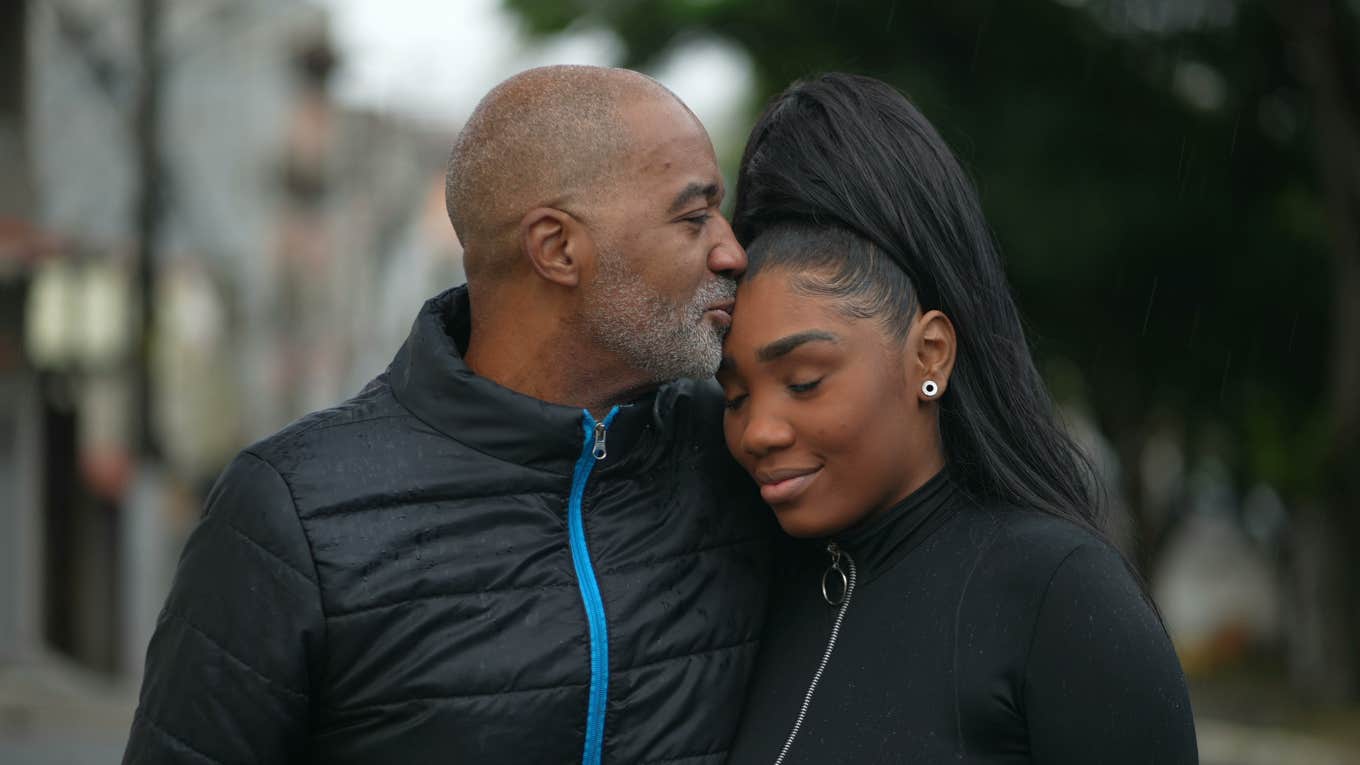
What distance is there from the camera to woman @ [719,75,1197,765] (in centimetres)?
261

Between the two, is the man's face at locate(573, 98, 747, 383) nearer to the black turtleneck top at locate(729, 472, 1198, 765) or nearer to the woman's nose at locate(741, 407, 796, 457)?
the woman's nose at locate(741, 407, 796, 457)

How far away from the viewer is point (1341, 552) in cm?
1619

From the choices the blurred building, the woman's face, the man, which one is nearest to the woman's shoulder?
the woman's face

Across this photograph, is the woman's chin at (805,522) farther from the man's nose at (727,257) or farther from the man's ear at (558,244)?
the man's ear at (558,244)

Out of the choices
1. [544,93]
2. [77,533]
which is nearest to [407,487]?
[544,93]

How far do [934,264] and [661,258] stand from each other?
455 millimetres

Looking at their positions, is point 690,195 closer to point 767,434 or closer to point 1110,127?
point 767,434

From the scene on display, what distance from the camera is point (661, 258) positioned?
2.93 metres

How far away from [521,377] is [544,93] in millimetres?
485

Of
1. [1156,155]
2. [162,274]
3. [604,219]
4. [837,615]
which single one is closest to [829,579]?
[837,615]

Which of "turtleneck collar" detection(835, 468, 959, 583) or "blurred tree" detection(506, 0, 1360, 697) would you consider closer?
"turtleneck collar" detection(835, 468, 959, 583)

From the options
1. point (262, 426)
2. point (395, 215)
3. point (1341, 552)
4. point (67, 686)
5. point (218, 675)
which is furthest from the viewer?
point (395, 215)

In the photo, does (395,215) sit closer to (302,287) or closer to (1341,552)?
(302,287)

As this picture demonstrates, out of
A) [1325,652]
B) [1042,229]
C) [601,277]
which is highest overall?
[601,277]
